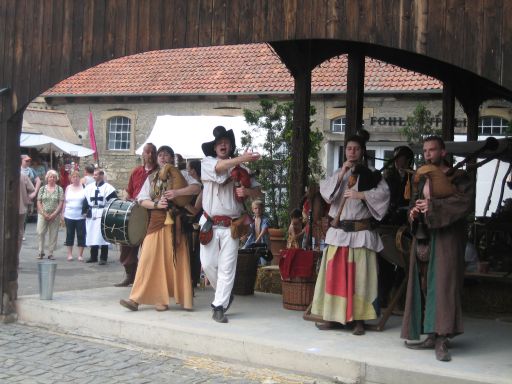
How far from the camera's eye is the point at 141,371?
7.26 metres

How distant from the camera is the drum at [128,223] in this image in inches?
367

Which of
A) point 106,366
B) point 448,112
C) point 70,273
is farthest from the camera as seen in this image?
point 448,112

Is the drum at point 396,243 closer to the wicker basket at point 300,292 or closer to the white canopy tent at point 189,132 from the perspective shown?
the wicker basket at point 300,292

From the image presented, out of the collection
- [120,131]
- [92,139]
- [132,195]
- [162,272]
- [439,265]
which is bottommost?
[162,272]

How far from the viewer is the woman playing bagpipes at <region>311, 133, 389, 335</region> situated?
786cm

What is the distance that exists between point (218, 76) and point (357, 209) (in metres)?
21.4

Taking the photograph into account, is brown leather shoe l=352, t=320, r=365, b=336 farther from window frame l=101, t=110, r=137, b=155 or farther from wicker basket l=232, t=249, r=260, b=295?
window frame l=101, t=110, r=137, b=155

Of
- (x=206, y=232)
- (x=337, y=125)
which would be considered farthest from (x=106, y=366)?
(x=337, y=125)

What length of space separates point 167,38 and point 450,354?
3891 millimetres

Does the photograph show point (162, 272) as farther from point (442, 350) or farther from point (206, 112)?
point (206, 112)

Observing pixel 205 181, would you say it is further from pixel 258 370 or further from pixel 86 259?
pixel 86 259

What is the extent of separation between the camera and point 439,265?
6.98 meters

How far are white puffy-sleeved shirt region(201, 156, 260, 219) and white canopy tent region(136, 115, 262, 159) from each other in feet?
40.9

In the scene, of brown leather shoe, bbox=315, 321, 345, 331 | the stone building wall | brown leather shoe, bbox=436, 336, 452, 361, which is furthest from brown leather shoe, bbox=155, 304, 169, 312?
the stone building wall
